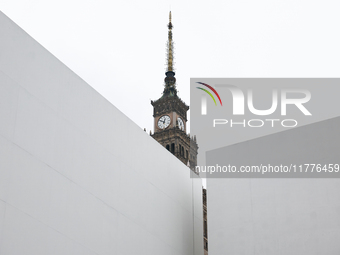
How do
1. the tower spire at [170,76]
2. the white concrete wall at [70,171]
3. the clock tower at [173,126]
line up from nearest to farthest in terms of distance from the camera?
the white concrete wall at [70,171], the clock tower at [173,126], the tower spire at [170,76]

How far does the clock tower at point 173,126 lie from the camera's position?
85.0m

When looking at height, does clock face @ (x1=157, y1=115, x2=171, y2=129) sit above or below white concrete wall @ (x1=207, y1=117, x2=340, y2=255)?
above

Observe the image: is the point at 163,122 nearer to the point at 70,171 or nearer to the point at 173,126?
the point at 173,126

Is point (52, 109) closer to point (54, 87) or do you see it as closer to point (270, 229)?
point (54, 87)

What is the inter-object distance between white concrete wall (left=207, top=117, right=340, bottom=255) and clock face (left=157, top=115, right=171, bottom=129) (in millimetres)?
63988

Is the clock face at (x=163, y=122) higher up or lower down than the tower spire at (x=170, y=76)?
lower down

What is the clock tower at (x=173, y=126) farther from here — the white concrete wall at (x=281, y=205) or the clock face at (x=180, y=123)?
the white concrete wall at (x=281, y=205)

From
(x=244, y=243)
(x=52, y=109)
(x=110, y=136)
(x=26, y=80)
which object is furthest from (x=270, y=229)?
(x=26, y=80)

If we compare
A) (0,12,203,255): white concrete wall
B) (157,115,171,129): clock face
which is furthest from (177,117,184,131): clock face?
(0,12,203,255): white concrete wall

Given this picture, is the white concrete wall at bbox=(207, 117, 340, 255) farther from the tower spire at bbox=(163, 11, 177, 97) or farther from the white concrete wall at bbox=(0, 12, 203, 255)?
the tower spire at bbox=(163, 11, 177, 97)

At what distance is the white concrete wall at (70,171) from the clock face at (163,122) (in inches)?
2476

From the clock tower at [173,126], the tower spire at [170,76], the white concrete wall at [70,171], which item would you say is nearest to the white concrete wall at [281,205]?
the white concrete wall at [70,171]

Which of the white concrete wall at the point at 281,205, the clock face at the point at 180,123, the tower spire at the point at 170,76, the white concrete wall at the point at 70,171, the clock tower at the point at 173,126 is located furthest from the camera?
the tower spire at the point at 170,76

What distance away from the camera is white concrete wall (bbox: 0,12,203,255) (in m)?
15.9
